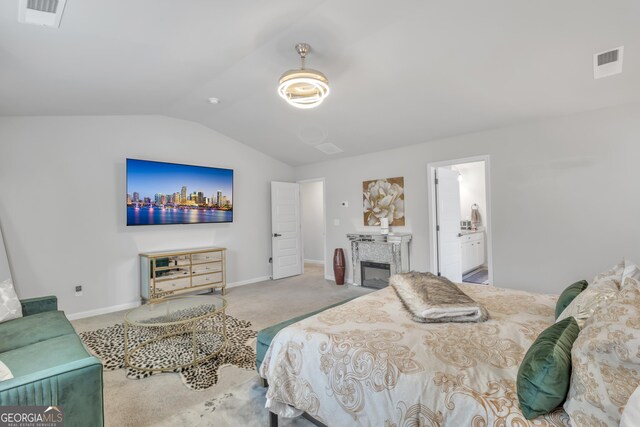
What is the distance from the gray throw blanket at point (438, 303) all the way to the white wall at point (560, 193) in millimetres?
2189

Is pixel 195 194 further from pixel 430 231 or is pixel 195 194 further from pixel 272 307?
pixel 430 231

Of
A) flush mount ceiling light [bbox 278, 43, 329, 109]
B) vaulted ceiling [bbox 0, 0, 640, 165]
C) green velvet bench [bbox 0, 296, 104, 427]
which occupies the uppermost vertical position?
vaulted ceiling [bbox 0, 0, 640, 165]

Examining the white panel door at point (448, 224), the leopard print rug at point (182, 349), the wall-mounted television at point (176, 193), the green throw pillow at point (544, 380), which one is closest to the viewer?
the green throw pillow at point (544, 380)

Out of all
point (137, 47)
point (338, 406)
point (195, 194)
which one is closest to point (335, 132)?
point (195, 194)

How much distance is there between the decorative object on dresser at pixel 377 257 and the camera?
4.87 m

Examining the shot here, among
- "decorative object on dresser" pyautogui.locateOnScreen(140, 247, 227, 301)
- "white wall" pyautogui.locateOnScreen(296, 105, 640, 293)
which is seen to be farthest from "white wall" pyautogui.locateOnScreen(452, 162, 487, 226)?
"decorative object on dresser" pyautogui.locateOnScreen(140, 247, 227, 301)

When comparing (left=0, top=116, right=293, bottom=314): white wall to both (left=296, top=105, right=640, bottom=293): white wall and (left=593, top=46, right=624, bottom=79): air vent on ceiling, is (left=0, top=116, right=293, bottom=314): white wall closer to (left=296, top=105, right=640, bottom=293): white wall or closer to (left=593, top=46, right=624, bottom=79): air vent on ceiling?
(left=296, top=105, right=640, bottom=293): white wall

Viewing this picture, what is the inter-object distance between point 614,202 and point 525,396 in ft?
11.0

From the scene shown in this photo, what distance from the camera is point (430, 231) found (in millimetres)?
4672

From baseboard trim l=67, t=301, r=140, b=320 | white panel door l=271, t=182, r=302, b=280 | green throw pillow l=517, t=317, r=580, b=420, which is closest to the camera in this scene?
green throw pillow l=517, t=317, r=580, b=420

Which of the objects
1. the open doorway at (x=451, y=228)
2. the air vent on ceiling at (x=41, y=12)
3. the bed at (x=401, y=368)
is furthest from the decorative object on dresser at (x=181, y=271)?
the open doorway at (x=451, y=228)

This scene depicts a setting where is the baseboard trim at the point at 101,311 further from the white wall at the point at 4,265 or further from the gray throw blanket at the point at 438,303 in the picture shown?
the gray throw blanket at the point at 438,303

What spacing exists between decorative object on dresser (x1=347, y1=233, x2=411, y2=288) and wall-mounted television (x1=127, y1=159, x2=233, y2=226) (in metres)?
2.41

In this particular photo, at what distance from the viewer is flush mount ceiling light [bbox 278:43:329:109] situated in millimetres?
2529
